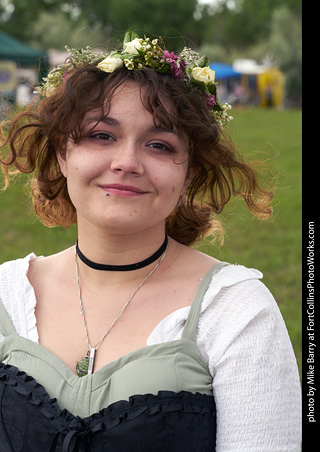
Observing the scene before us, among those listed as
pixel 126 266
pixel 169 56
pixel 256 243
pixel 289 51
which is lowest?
pixel 126 266

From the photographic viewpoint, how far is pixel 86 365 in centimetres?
179

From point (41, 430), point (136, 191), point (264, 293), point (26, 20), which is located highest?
point (26, 20)

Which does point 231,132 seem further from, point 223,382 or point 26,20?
point 26,20

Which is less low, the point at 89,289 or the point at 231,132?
the point at 231,132

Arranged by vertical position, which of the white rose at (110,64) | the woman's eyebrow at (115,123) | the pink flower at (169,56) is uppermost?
the pink flower at (169,56)

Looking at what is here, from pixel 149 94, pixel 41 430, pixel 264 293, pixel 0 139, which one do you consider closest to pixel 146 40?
pixel 149 94

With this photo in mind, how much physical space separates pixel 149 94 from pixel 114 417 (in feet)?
3.24

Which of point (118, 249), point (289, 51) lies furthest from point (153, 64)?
point (289, 51)

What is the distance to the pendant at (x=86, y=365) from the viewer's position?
178 centimetres

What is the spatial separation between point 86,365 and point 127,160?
0.65m

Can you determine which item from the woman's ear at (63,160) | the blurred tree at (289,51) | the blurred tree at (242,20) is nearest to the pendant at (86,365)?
the woman's ear at (63,160)

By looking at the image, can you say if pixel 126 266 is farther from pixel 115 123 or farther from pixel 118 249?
pixel 115 123

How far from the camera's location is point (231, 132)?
2.23m

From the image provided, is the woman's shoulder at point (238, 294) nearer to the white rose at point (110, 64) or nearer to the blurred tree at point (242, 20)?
the white rose at point (110, 64)
